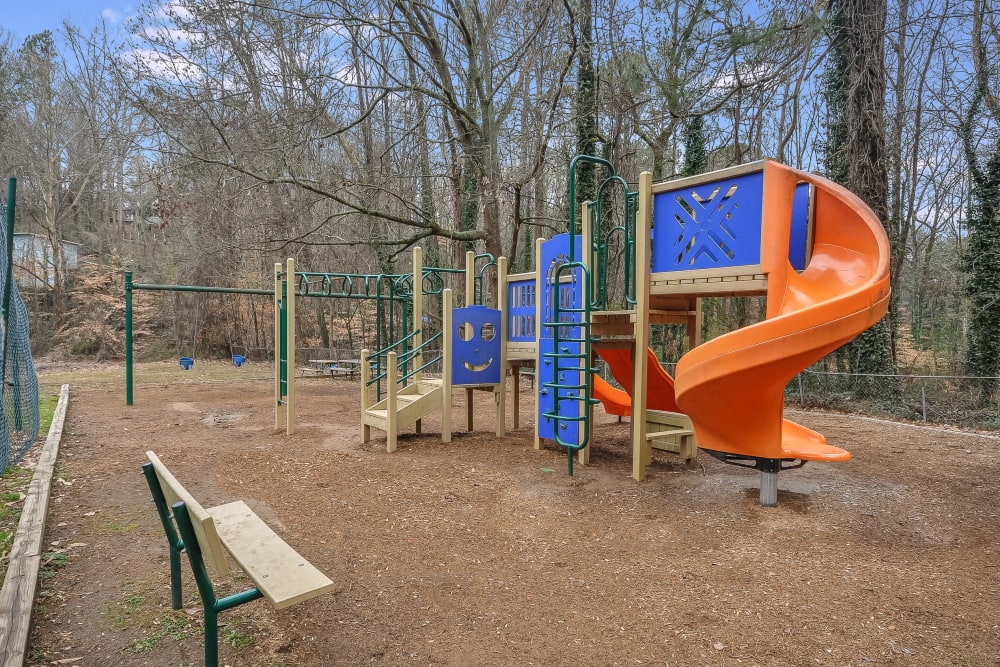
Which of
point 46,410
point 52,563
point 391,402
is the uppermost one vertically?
point 391,402

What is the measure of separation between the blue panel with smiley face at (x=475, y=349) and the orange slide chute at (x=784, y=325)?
3338 mm

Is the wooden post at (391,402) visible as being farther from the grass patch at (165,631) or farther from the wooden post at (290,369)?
the grass patch at (165,631)

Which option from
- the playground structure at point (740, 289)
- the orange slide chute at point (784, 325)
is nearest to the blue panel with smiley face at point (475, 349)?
the playground structure at point (740, 289)

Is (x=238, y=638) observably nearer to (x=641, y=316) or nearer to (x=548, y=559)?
(x=548, y=559)

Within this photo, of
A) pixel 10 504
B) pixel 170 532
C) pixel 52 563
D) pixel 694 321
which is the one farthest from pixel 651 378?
pixel 10 504

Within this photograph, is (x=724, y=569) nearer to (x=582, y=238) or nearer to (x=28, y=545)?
(x=582, y=238)

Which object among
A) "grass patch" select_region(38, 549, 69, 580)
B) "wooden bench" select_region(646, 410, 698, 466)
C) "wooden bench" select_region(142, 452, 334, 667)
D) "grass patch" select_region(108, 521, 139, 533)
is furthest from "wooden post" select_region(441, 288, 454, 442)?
"wooden bench" select_region(142, 452, 334, 667)

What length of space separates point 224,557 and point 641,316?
167 inches

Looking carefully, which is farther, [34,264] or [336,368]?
[34,264]

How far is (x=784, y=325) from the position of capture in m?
4.18

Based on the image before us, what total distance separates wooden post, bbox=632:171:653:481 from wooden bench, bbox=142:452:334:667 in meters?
3.70

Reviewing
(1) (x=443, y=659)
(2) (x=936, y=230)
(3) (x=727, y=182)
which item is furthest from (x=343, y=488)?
(2) (x=936, y=230)

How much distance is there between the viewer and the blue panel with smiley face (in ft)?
24.9

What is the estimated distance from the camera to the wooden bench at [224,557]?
2.17m
